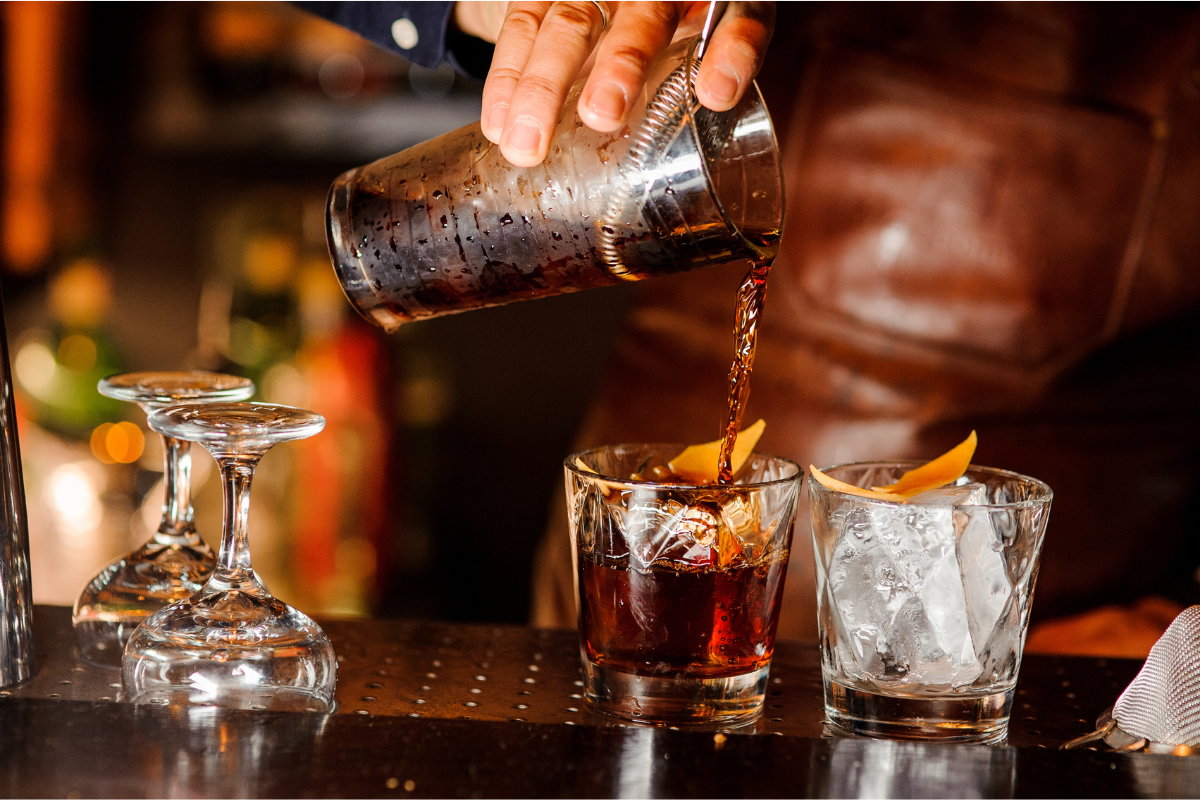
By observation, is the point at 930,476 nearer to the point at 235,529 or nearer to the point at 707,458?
the point at 707,458

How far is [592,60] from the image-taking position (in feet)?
3.04

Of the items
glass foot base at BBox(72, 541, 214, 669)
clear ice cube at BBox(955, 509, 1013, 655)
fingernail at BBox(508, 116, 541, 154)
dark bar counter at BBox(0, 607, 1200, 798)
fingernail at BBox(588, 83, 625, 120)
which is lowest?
dark bar counter at BBox(0, 607, 1200, 798)

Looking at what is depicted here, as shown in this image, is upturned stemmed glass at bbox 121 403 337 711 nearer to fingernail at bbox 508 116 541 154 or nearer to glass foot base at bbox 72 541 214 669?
glass foot base at bbox 72 541 214 669

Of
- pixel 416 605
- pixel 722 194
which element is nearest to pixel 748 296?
pixel 722 194

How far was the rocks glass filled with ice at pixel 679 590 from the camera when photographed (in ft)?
2.14

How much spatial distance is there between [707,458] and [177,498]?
363mm

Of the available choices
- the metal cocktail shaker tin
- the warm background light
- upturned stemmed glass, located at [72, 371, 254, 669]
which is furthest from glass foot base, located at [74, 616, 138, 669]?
the warm background light

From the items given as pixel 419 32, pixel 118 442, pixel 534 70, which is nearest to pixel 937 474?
pixel 534 70

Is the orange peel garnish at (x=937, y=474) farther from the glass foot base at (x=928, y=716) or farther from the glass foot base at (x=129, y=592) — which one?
the glass foot base at (x=129, y=592)

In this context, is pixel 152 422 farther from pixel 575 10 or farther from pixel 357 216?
pixel 575 10

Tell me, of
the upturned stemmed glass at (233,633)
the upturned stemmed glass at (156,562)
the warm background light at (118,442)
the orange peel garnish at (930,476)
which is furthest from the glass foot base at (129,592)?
the warm background light at (118,442)

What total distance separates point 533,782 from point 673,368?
1.18 metres

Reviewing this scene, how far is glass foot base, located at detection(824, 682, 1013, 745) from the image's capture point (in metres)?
0.66

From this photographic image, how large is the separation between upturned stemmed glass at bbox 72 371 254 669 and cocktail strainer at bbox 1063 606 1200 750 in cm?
57
